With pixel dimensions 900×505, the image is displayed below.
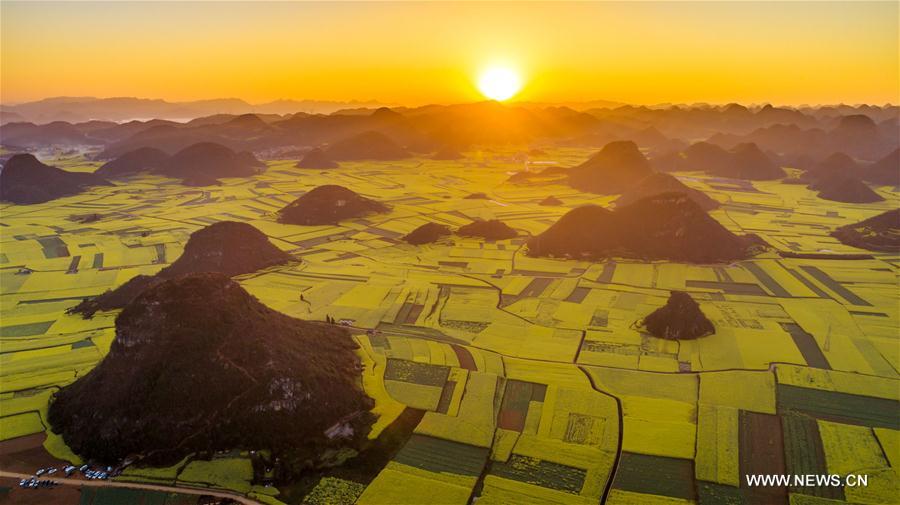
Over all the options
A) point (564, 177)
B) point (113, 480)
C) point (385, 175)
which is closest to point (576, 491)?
point (113, 480)

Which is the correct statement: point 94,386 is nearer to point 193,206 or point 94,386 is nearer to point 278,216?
point 278,216

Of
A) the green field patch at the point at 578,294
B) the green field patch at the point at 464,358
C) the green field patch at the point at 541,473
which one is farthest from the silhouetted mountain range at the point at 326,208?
the green field patch at the point at 541,473

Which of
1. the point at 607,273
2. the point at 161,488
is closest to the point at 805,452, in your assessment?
the point at 607,273

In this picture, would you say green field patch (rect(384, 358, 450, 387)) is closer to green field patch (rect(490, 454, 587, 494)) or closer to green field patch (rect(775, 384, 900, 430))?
green field patch (rect(490, 454, 587, 494))

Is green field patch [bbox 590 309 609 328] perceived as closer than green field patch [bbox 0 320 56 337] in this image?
No

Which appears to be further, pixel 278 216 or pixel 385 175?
pixel 385 175

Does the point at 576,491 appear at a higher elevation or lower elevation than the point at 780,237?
lower

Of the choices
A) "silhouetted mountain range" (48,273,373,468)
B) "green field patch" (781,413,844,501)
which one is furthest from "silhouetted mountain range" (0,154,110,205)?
"green field patch" (781,413,844,501)
